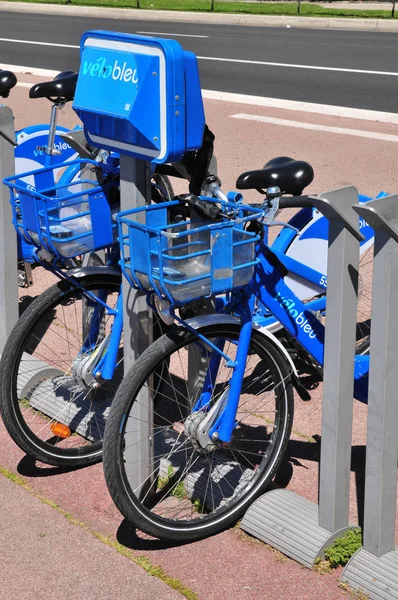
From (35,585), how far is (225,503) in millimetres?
773

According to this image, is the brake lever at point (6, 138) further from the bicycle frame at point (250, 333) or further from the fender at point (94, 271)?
the bicycle frame at point (250, 333)

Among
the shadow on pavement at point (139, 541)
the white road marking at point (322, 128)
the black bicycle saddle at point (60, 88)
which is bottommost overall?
the white road marking at point (322, 128)

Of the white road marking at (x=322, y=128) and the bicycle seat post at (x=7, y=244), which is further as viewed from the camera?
the white road marking at (x=322, y=128)

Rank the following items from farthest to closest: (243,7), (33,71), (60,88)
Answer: (243,7)
(33,71)
(60,88)

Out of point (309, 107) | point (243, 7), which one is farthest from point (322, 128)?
point (243, 7)

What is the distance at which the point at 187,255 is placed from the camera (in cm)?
301

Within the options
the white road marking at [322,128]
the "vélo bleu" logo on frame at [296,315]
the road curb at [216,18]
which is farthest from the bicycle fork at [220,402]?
the road curb at [216,18]

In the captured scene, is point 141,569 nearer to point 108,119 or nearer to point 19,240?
point 108,119

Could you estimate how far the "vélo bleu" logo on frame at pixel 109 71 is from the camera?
121 inches

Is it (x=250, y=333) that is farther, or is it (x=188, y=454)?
(x=188, y=454)

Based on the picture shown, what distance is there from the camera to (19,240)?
5.32m

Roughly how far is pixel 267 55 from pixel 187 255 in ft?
49.1

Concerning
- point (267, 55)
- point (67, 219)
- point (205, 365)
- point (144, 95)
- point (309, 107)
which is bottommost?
point (267, 55)

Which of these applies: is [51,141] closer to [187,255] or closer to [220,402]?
[220,402]
